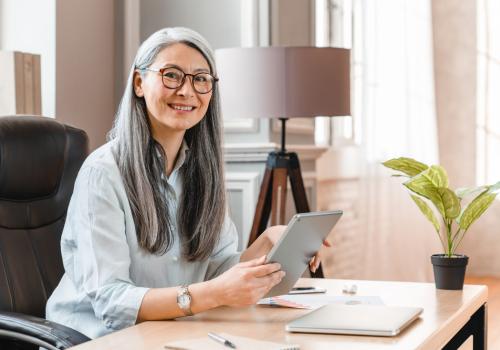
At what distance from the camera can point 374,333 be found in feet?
4.97

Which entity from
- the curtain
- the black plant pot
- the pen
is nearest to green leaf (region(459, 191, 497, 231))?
the black plant pot

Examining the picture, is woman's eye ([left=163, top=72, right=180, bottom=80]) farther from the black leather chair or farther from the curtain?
the curtain

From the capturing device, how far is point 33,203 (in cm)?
224

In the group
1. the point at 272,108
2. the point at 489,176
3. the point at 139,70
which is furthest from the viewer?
the point at 489,176

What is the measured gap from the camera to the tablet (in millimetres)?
1644

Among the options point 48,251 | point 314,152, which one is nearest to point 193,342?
point 48,251

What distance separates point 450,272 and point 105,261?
838mm

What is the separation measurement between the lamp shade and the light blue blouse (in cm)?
111

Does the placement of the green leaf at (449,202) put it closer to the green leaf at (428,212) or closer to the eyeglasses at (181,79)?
the green leaf at (428,212)

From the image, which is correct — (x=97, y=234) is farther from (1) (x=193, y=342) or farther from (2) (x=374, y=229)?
(2) (x=374, y=229)

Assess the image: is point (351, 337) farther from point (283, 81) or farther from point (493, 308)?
point (493, 308)

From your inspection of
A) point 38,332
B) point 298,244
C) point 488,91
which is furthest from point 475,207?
point 488,91

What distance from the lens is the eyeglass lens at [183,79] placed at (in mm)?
1863

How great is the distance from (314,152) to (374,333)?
2716 millimetres
